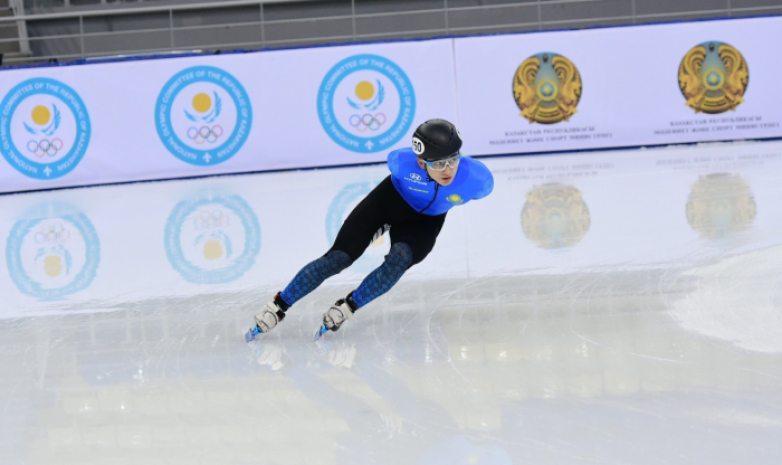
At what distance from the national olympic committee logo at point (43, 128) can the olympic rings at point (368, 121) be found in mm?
3592

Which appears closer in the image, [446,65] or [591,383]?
[591,383]

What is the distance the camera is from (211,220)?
689cm

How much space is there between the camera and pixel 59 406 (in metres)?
2.57

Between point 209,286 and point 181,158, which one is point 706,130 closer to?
point 181,158

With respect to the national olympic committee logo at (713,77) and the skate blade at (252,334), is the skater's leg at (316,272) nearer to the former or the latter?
the skate blade at (252,334)

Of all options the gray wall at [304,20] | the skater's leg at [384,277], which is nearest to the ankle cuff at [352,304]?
the skater's leg at [384,277]

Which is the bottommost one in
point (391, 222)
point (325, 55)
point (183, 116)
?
point (391, 222)

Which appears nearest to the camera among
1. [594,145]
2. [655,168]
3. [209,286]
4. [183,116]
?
[209,286]

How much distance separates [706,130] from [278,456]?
11.4 meters

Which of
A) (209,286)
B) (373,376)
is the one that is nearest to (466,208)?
(209,286)

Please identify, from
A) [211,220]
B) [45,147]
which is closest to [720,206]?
[211,220]

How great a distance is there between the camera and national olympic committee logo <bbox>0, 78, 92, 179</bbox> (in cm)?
1078

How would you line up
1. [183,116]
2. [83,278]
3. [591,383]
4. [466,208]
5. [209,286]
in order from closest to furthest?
[591,383] → [209,286] → [83,278] → [466,208] → [183,116]

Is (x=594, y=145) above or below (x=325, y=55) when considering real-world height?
below
